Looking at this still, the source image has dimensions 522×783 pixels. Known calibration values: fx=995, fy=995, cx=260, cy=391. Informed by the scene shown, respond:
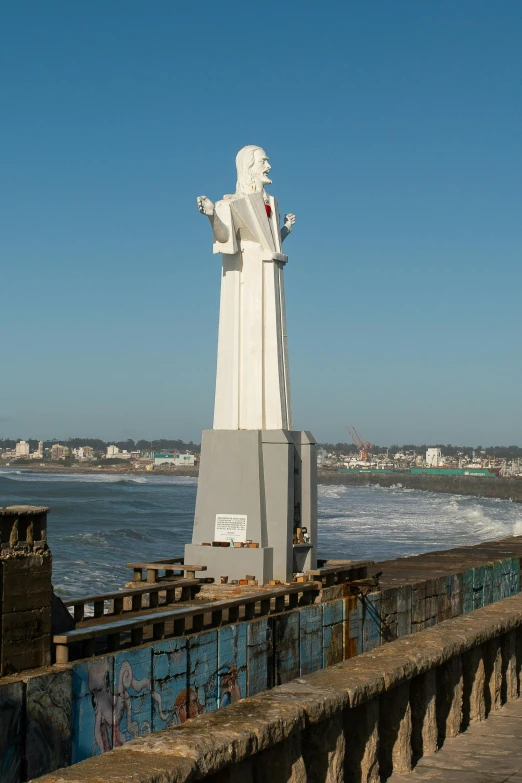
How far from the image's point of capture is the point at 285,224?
75.5 feet

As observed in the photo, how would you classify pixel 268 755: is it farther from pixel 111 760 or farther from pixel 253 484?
pixel 253 484

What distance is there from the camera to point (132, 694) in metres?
13.0

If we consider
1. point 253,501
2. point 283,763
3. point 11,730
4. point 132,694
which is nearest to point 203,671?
point 132,694

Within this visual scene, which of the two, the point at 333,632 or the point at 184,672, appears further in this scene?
the point at 333,632

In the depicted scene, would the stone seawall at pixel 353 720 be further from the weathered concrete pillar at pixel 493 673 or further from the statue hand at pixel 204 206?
the statue hand at pixel 204 206

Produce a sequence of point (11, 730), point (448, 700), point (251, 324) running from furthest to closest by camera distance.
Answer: point (251, 324) < point (11, 730) < point (448, 700)

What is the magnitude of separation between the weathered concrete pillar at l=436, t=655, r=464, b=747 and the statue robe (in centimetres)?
1433

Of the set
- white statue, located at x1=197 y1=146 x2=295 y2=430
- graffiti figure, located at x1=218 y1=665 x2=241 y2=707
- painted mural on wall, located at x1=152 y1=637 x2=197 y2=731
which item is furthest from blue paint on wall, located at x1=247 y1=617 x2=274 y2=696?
white statue, located at x1=197 y1=146 x2=295 y2=430

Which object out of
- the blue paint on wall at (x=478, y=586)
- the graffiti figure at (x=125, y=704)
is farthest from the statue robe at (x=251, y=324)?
the graffiti figure at (x=125, y=704)

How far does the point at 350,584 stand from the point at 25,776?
10.3m

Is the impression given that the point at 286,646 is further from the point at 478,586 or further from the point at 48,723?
the point at 478,586

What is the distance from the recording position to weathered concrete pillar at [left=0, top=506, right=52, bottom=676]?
11.3m

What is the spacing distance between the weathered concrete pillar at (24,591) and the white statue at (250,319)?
10036 millimetres

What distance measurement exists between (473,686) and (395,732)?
1532mm
